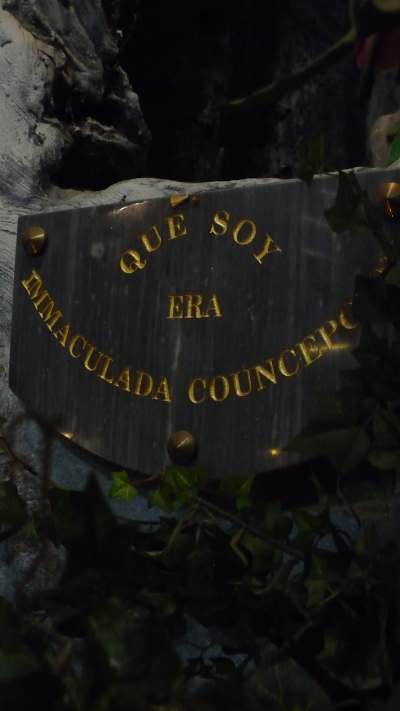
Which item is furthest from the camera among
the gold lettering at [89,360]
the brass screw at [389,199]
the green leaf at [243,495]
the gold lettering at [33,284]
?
the gold lettering at [33,284]

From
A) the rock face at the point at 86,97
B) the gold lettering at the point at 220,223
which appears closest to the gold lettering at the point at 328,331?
the gold lettering at the point at 220,223

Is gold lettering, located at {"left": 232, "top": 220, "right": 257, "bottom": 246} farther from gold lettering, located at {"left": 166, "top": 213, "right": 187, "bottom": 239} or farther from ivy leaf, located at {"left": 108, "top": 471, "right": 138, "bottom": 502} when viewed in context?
ivy leaf, located at {"left": 108, "top": 471, "right": 138, "bottom": 502}

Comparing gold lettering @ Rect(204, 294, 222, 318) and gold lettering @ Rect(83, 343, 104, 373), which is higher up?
gold lettering @ Rect(204, 294, 222, 318)

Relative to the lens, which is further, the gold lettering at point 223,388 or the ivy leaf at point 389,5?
the gold lettering at point 223,388

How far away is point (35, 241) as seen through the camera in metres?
1.87

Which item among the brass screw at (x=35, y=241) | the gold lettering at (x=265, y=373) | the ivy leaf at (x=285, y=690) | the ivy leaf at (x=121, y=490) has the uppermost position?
the brass screw at (x=35, y=241)

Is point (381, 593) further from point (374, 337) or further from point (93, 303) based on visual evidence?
point (93, 303)

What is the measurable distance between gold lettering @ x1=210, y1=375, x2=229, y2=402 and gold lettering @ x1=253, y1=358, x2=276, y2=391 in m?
0.05

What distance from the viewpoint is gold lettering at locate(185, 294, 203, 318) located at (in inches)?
65.1

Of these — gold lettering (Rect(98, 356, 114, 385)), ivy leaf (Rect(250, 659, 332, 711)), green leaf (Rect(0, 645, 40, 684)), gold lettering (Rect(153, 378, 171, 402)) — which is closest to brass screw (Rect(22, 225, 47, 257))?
gold lettering (Rect(98, 356, 114, 385))

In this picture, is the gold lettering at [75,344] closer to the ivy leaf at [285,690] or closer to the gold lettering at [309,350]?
the gold lettering at [309,350]

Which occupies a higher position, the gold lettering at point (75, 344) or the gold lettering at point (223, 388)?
the gold lettering at point (75, 344)

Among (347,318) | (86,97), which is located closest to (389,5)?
(347,318)

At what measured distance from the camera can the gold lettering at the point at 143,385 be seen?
66.4 inches
